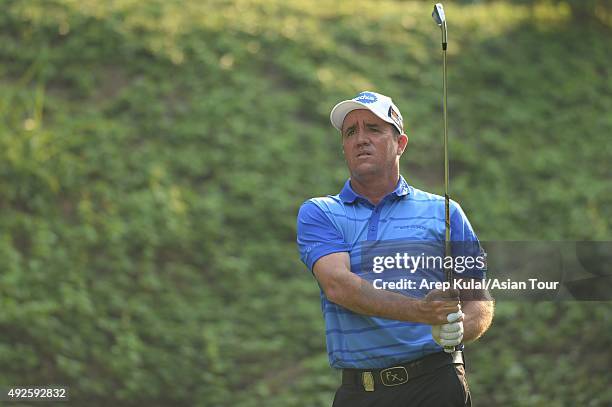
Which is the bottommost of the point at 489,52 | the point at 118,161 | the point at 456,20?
the point at 118,161

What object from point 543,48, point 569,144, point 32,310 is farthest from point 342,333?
point 543,48

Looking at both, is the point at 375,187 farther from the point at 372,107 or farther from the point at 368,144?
the point at 372,107

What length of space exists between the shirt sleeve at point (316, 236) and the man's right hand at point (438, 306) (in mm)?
465

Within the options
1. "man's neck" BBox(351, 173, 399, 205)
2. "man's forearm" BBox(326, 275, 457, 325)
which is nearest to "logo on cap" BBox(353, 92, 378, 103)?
"man's neck" BBox(351, 173, 399, 205)

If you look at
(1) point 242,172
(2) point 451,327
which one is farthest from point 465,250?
(1) point 242,172

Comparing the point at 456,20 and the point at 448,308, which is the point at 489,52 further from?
the point at 448,308

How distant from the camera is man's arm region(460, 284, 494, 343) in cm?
349

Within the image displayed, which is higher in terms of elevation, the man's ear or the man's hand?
the man's ear

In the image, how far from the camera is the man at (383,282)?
3326 mm

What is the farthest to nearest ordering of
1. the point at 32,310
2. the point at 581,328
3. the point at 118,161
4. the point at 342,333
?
the point at 118,161 → the point at 581,328 → the point at 32,310 → the point at 342,333

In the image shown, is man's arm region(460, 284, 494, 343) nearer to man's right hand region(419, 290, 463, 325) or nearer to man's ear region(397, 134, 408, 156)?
man's right hand region(419, 290, 463, 325)

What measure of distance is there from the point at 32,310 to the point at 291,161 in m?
2.94

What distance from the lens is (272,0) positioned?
35.0 ft

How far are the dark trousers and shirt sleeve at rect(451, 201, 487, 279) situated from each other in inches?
16.3
